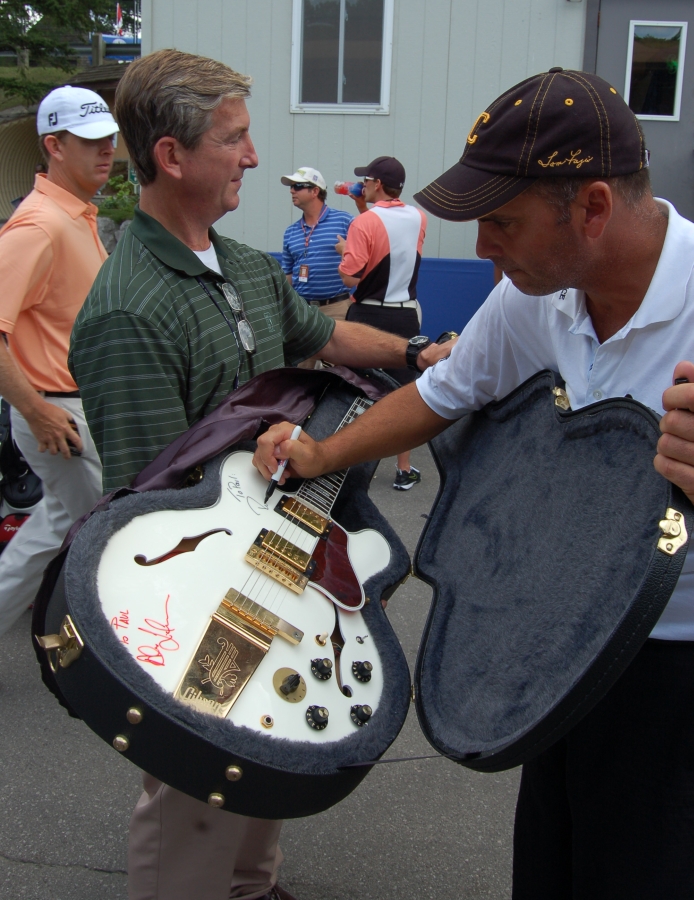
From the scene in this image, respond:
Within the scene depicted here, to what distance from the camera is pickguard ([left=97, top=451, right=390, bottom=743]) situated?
54.1 inches

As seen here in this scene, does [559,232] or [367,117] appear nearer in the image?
[559,232]

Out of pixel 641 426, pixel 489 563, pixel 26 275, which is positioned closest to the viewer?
pixel 641 426

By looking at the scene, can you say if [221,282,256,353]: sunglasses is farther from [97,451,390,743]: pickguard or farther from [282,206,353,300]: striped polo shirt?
[282,206,353,300]: striped polo shirt

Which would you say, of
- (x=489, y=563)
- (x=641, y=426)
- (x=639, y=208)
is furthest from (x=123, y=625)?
(x=639, y=208)

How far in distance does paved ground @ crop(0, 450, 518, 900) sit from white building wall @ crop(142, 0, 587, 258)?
5762mm

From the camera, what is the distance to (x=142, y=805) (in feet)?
6.00

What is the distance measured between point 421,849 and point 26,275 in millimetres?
2248

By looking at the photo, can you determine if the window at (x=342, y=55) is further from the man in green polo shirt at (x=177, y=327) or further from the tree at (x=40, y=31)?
the tree at (x=40, y=31)

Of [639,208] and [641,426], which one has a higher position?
[639,208]

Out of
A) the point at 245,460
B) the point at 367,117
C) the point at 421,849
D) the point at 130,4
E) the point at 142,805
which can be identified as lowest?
the point at 421,849

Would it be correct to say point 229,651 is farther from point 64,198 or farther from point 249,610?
point 64,198

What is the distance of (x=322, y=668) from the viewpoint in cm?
149

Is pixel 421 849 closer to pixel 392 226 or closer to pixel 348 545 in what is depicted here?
pixel 348 545

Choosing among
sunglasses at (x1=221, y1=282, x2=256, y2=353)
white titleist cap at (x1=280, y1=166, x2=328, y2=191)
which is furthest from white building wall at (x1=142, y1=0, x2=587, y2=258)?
sunglasses at (x1=221, y1=282, x2=256, y2=353)
